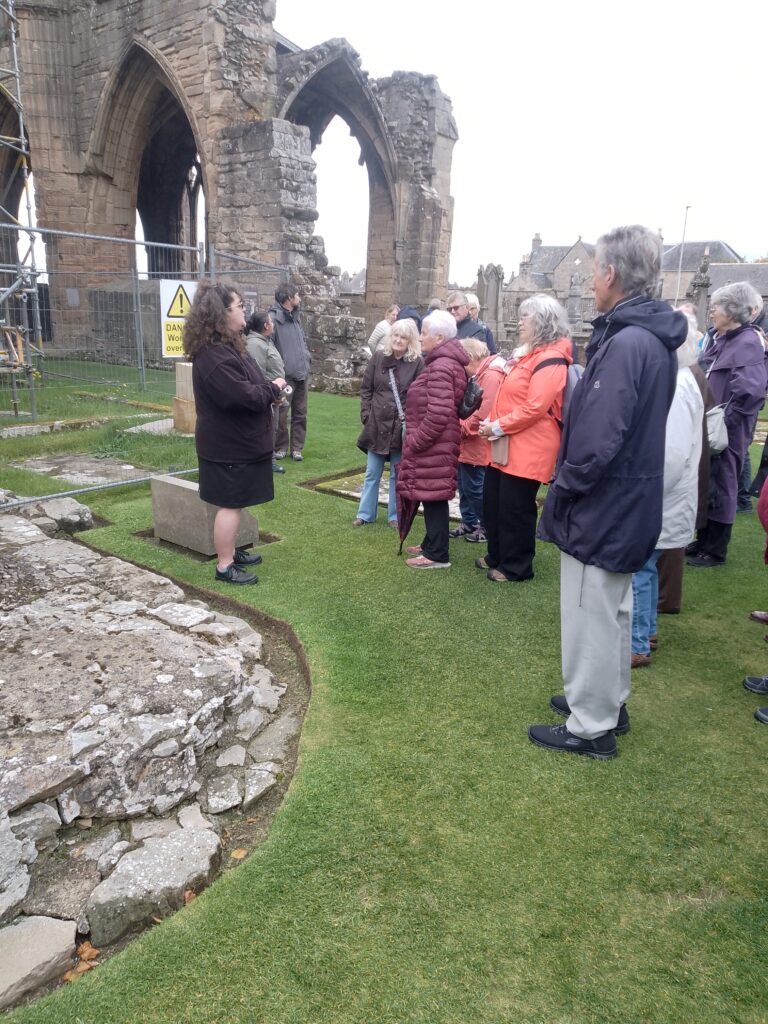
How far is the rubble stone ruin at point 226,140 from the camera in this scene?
13.0 metres

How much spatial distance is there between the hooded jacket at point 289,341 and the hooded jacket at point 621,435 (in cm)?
508

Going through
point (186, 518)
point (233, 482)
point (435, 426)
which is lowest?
point (186, 518)

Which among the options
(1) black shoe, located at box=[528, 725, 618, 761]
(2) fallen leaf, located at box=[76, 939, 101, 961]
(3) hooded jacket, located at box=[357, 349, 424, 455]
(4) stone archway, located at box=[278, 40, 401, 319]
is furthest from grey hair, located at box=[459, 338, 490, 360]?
(4) stone archway, located at box=[278, 40, 401, 319]

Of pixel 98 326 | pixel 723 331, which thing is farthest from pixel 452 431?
pixel 98 326

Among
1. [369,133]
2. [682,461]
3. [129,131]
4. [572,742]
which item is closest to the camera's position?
[572,742]

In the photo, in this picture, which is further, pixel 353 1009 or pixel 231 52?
pixel 231 52

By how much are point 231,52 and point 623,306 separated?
44.9ft

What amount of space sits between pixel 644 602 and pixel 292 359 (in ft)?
16.2

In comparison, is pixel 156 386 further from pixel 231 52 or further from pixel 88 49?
pixel 88 49

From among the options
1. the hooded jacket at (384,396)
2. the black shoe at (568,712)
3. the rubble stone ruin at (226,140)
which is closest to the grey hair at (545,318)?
the hooded jacket at (384,396)

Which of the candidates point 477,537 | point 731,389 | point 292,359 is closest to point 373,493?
point 477,537

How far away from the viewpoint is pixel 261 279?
1250 centimetres

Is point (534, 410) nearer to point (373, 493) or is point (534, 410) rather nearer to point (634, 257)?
point (634, 257)

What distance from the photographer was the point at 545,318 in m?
4.16
